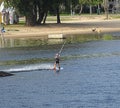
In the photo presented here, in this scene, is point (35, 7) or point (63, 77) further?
point (35, 7)

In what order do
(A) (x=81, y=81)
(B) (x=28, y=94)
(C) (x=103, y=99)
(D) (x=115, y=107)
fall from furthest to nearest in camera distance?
(A) (x=81, y=81)
(B) (x=28, y=94)
(C) (x=103, y=99)
(D) (x=115, y=107)

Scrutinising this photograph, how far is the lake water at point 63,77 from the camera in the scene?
2678 centimetres

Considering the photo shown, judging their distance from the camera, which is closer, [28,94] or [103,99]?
[103,99]

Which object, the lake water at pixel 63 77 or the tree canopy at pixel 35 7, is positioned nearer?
the lake water at pixel 63 77

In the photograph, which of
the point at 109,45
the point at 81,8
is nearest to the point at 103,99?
the point at 109,45

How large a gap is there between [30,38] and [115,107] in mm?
43972

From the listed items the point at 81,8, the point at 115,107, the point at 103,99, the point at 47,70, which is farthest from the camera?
the point at 81,8

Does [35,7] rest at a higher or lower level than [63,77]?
higher

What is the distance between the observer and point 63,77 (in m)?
34.4

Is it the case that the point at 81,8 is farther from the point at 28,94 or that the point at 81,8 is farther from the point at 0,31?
the point at 28,94

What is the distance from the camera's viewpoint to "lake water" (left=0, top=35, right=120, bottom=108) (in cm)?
2678

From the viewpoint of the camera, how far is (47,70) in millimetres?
Result: 38125

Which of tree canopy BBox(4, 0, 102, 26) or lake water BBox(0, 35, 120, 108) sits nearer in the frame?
lake water BBox(0, 35, 120, 108)

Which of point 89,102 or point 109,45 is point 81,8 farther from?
point 89,102
